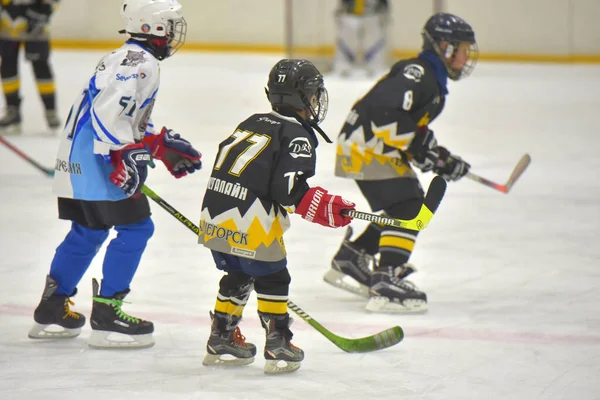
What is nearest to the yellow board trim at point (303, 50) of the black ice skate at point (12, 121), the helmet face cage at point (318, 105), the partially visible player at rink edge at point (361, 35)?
the partially visible player at rink edge at point (361, 35)

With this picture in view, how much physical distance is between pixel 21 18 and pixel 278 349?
189 inches

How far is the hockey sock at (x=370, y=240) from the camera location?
4098 mm

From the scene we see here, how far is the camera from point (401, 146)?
3824 millimetres

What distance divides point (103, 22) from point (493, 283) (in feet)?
28.8

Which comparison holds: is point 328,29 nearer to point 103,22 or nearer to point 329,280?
point 103,22

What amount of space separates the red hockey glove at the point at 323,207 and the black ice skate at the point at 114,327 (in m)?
0.79

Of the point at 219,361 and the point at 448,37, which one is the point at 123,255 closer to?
the point at 219,361

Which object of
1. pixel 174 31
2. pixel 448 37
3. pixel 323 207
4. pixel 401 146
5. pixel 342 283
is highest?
pixel 174 31

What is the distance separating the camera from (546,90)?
940 centimetres

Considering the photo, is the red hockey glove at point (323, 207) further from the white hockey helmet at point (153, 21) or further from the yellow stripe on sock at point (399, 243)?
the yellow stripe on sock at point (399, 243)

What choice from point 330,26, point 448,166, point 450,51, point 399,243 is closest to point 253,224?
point 399,243

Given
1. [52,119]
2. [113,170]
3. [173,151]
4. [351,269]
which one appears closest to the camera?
[113,170]

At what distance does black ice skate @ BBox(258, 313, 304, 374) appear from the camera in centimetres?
311

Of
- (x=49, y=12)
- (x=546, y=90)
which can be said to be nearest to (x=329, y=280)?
(x=49, y=12)
